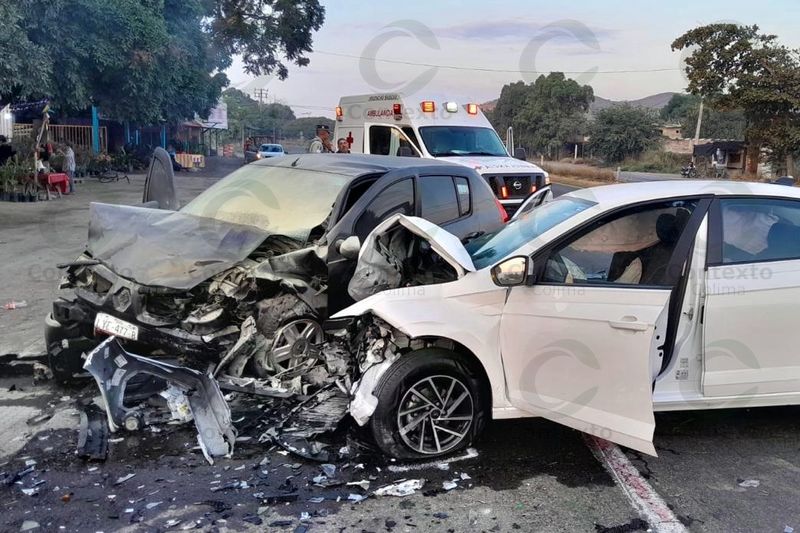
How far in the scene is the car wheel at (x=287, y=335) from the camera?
4656 millimetres

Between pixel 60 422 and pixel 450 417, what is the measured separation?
2.59m

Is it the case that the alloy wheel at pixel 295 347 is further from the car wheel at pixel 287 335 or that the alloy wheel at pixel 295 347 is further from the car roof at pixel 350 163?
the car roof at pixel 350 163

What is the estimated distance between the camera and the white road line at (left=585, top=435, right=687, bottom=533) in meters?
3.25

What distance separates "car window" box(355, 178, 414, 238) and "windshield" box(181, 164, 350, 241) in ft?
1.00

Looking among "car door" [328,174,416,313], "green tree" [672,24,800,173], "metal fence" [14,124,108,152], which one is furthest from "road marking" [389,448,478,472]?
"green tree" [672,24,800,173]

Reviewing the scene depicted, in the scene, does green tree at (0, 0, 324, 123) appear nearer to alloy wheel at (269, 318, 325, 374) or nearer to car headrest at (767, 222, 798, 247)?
alloy wheel at (269, 318, 325, 374)

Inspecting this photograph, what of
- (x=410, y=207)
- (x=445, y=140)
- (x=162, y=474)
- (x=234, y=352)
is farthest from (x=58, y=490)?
(x=445, y=140)

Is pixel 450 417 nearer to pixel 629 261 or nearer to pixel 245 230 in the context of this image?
pixel 629 261

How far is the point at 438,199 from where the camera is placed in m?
6.14

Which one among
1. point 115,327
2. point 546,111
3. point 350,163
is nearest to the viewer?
point 115,327

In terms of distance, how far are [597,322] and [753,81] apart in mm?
31307

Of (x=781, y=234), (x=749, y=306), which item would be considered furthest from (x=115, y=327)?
(x=781, y=234)

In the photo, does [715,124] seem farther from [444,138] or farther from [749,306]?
[749,306]

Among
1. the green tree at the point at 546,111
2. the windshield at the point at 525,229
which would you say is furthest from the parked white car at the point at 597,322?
the green tree at the point at 546,111
